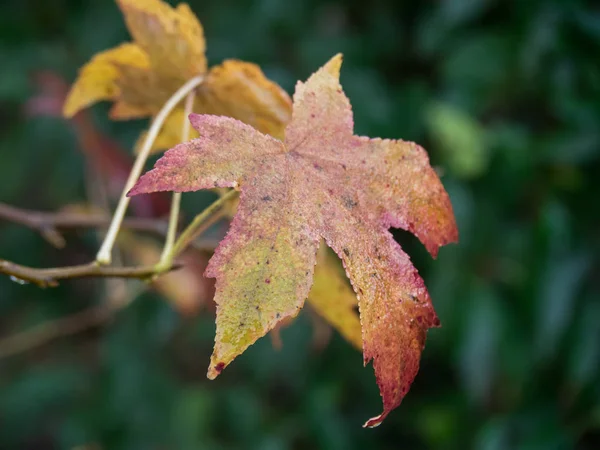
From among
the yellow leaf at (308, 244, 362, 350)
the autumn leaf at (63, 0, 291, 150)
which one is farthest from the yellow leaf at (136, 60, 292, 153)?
the yellow leaf at (308, 244, 362, 350)

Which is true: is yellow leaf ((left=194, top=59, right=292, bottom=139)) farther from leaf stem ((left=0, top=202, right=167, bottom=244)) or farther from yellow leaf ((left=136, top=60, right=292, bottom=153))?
leaf stem ((left=0, top=202, right=167, bottom=244))

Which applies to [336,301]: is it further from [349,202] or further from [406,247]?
[406,247]

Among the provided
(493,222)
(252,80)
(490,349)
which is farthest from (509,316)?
(252,80)

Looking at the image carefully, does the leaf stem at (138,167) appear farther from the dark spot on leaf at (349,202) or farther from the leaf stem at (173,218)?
the dark spot on leaf at (349,202)

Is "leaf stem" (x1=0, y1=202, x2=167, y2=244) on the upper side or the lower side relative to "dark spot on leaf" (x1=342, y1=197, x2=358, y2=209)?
lower

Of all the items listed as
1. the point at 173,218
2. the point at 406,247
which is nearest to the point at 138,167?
the point at 173,218

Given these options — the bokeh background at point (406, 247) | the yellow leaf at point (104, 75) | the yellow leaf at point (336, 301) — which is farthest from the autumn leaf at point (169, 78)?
the bokeh background at point (406, 247)
